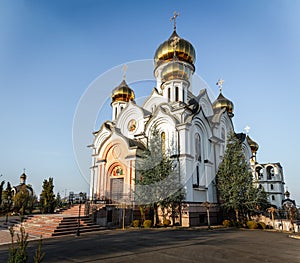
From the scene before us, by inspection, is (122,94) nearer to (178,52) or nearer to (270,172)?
(178,52)

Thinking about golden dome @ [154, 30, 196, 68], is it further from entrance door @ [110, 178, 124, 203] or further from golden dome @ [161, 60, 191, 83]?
entrance door @ [110, 178, 124, 203]

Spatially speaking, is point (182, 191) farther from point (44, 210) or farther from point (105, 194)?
point (44, 210)

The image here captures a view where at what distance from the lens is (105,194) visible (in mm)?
22688

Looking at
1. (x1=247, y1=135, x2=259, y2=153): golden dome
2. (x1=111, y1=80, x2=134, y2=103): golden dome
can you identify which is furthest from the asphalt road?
(x1=247, y1=135, x2=259, y2=153): golden dome

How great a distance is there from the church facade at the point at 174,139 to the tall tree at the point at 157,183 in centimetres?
113

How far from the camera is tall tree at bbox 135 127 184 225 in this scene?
56.9 feet

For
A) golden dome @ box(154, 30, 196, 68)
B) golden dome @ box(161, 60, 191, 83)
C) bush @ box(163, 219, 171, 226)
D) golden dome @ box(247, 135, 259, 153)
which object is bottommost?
bush @ box(163, 219, 171, 226)

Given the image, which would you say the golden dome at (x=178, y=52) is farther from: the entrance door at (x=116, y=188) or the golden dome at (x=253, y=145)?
the golden dome at (x=253, y=145)

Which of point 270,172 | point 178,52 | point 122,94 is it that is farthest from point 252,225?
point 270,172

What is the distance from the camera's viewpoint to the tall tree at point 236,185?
19814 millimetres

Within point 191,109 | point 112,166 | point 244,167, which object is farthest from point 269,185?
point 112,166

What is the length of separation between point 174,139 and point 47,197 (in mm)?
15807

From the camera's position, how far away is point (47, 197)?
86.7 feet

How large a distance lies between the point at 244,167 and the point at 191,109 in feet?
22.6
